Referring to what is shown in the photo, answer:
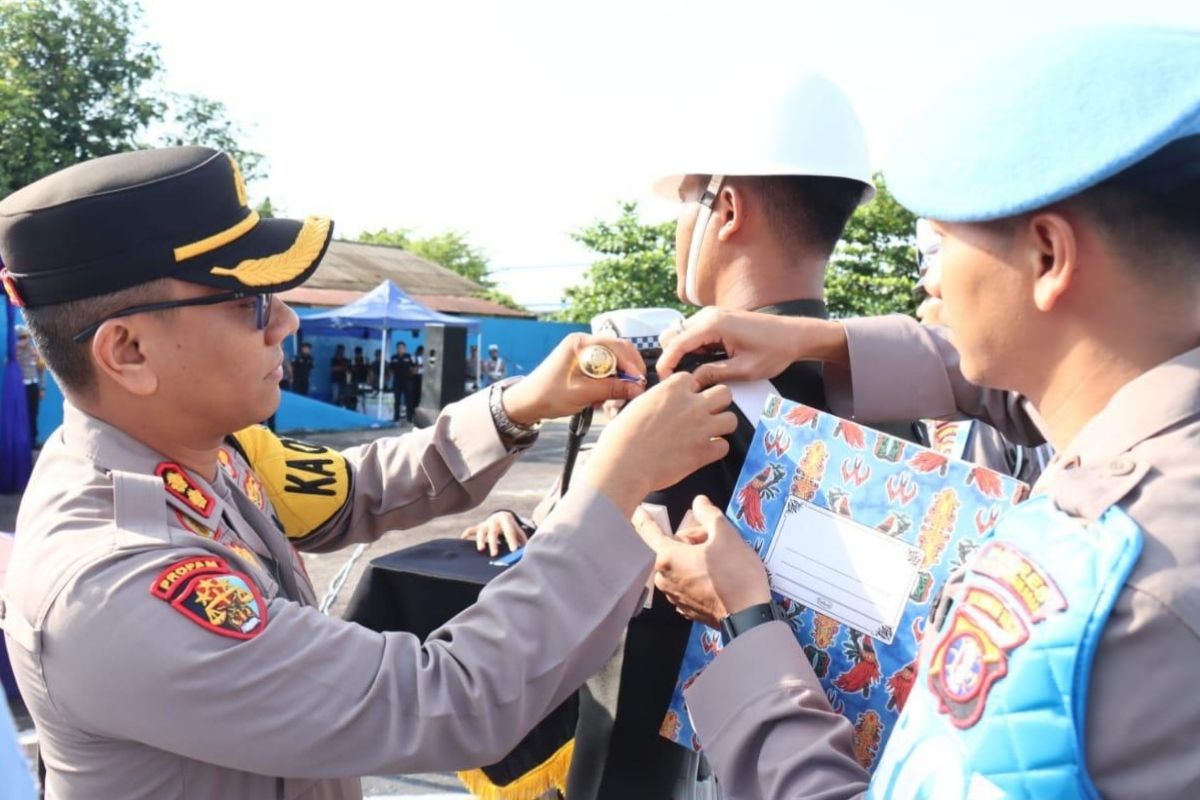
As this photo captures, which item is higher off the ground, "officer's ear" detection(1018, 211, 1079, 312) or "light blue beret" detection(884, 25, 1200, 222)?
"light blue beret" detection(884, 25, 1200, 222)

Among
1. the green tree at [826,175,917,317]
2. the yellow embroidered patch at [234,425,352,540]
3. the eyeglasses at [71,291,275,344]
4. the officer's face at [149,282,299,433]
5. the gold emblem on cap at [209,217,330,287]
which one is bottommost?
the green tree at [826,175,917,317]

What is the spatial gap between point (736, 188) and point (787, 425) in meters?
0.68

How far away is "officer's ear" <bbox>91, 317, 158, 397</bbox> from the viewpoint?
5.21ft

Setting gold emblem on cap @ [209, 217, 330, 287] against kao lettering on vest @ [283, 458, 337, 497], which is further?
kao lettering on vest @ [283, 458, 337, 497]

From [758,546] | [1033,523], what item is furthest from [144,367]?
[1033,523]

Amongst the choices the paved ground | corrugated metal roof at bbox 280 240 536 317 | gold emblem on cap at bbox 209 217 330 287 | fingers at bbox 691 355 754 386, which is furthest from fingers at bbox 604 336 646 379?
corrugated metal roof at bbox 280 240 536 317

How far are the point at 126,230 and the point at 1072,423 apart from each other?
149 centimetres

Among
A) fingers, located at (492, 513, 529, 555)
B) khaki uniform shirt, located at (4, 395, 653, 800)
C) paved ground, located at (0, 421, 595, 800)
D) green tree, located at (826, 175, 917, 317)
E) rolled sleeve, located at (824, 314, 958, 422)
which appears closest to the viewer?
khaki uniform shirt, located at (4, 395, 653, 800)

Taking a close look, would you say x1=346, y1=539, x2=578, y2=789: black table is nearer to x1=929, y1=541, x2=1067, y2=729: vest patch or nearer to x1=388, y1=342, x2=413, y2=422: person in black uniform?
x1=929, y1=541, x2=1067, y2=729: vest patch

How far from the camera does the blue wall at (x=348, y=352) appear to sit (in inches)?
537

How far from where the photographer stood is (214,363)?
1.70 metres

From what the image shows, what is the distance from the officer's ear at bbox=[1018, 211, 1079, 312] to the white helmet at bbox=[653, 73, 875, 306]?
901 millimetres

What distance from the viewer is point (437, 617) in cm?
228

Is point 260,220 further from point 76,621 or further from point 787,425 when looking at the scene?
point 787,425
